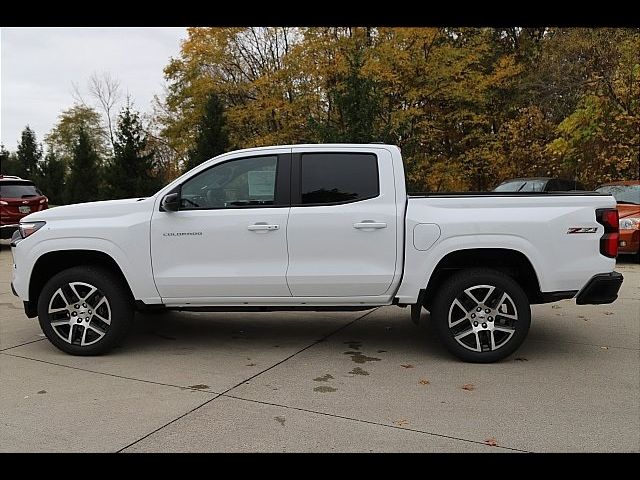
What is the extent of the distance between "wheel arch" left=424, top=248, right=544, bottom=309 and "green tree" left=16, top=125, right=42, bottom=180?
151ft

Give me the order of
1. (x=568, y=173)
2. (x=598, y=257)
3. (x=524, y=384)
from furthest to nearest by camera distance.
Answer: (x=568, y=173) < (x=598, y=257) < (x=524, y=384)

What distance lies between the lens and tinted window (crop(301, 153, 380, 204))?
5.25m

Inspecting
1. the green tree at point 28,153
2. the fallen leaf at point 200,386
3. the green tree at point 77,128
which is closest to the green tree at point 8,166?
the green tree at point 28,153

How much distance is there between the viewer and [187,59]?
26875 mm

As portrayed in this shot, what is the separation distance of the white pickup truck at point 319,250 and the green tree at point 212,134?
18.9 meters

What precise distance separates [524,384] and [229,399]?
233 cm

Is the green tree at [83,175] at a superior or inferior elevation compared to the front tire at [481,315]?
superior

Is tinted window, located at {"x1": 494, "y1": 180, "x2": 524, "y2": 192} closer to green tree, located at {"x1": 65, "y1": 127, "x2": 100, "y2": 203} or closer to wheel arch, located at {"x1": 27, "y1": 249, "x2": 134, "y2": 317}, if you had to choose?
wheel arch, located at {"x1": 27, "y1": 249, "x2": 134, "y2": 317}

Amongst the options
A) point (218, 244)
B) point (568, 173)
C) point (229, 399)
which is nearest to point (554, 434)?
point (229, 399)

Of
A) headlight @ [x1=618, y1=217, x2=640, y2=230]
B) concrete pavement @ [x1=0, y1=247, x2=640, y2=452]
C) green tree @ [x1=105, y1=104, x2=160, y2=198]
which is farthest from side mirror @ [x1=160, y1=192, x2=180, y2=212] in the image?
green tree @ [x1=105, y1=104, x2=160, y2=198]

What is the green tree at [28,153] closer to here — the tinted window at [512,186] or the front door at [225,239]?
the tinted window at [512,186]

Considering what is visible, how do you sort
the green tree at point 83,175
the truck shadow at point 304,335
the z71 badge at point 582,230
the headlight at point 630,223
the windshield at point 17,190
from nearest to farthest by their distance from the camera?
1. the z71 badge at point 582,230
2. the truck shadow at point 304,335
3. the headlight at point 630,223
4. the windshield at point 17,190
5. the green tree at point 83,175

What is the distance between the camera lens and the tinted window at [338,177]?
207 inches

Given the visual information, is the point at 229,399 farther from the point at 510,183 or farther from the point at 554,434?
the point at 510,183
